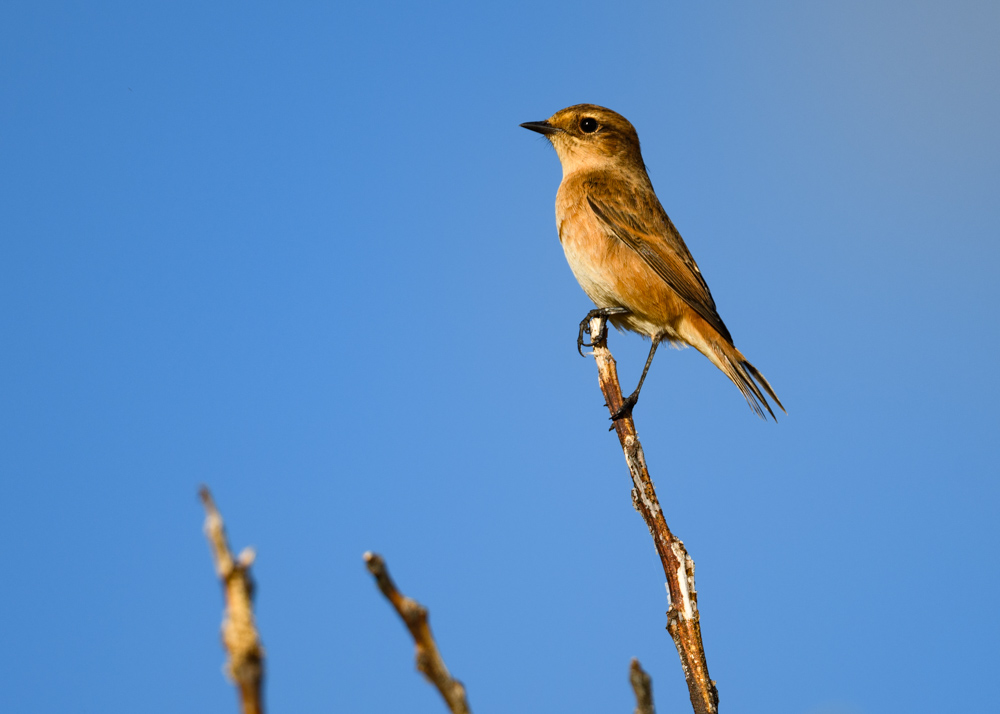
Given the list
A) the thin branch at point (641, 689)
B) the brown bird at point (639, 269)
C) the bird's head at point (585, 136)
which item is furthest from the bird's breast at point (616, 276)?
the thin branch at point (641, 689)

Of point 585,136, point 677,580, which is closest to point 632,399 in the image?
point 677,580

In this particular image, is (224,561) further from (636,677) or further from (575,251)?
(575,251)

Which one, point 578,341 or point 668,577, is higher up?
point 578,341

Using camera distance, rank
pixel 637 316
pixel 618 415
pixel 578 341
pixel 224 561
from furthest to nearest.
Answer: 1. pixel 637 316
2. pixel 578 341
3. pixel 618 415
4. pixel 224 561

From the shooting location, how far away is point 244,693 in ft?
2.93

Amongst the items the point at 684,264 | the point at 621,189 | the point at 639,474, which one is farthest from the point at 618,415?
the point at 621,189

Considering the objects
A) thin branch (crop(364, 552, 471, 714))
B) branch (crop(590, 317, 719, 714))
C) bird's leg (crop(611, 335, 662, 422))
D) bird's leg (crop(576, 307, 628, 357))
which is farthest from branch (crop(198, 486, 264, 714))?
bird's leg (crop(576, 307, 628, 357))

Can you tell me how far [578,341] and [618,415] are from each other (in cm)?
220

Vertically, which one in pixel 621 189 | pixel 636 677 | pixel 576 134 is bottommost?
pixel 636 677

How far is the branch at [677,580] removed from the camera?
11.0 ft

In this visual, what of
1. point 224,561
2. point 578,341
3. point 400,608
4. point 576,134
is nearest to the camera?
point 224,561

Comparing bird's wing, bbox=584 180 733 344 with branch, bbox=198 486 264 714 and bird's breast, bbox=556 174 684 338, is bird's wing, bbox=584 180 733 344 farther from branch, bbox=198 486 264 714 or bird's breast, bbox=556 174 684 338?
branch, bbox=198 486 264 714

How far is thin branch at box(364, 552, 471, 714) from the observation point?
1.15 metres

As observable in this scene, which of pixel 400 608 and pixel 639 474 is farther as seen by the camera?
pixel 639 474
